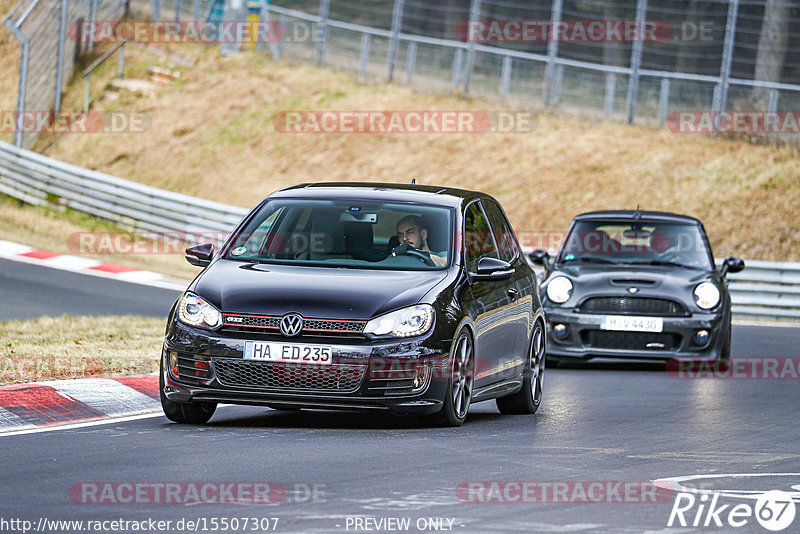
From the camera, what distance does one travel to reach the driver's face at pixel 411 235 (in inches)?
397

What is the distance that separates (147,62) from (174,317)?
3401cm

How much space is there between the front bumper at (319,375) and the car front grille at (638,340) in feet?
19.8

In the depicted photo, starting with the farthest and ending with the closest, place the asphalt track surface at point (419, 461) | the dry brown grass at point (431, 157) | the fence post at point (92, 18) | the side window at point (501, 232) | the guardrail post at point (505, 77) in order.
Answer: the fence post at point (92, 18)
the guardrail post at point (505, 77)
the dry brown grass at point (431, 157)
the side window at point (501, 232)
the asphalt track surface at point (419, 461)

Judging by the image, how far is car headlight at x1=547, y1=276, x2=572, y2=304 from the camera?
15.1 meters

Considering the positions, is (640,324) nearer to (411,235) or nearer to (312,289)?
(411,235)

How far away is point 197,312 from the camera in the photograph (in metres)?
9.16

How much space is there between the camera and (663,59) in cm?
3069

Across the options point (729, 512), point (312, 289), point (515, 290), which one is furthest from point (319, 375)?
point (729, 512)

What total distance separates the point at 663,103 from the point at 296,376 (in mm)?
24246

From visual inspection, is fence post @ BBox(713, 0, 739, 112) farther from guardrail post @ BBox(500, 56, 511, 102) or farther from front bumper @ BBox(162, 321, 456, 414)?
front bumper @ BBox(162, 321, 456, 414)

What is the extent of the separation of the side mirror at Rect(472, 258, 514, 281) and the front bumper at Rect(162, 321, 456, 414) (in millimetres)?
956

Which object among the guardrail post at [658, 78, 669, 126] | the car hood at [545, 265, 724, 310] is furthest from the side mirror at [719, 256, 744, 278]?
the guardrail post at [658, 78, 669, 126]

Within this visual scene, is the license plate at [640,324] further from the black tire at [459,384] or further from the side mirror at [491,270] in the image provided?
the black tire at [459,384]

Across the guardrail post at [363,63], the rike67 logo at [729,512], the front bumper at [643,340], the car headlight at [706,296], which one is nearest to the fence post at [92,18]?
the guardrail post at [363,63]
